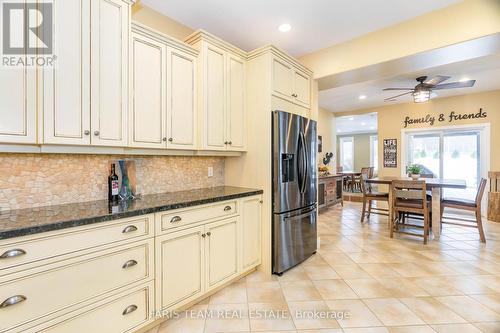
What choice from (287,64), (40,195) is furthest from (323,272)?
(40,195)

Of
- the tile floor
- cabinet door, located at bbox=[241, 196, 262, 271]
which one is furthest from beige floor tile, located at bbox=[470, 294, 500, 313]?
cabinet door, located at bbox=[241, 196, 262, 271]

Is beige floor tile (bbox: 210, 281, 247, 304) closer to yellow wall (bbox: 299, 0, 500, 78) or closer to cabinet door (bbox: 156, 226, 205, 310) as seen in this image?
cabinet door (bbox: 156, 226, 205, 310)

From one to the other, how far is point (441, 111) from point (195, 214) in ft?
20.8

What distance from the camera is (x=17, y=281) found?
1199 millimetres

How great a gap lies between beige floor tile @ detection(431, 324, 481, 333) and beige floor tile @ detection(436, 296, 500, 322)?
0.11m

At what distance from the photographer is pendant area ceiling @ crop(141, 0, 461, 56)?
7.54 ft

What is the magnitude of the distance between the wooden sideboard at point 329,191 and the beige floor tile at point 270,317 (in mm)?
3664

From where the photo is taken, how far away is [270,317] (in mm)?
1934

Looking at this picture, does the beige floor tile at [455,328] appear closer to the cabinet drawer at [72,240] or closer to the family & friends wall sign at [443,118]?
the cabinet drawer at [72,240]

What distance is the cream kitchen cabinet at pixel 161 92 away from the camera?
1951 mm

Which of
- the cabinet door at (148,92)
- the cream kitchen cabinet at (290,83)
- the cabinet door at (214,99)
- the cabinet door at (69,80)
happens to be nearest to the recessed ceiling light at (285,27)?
the cream kitchen cabinet at (290,83)

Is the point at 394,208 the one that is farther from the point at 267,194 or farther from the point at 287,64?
the point at 287,64

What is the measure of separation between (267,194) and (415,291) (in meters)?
1.68

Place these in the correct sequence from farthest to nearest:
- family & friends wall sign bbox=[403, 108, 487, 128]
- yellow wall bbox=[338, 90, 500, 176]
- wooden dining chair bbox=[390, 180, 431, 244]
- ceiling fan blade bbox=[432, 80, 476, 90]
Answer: family & friends wall sign bbox=[403, 108, 487, 128] < yellow wall bbox=[338, 90, 500, 176] < ceiling fan blade bbox=[432, 80, 476, 90] < wooden dining chair bbox=[390, 180, 431, 244]
